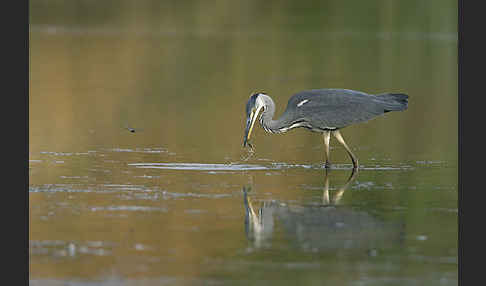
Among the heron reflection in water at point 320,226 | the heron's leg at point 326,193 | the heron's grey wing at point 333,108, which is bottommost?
the heron reflection in water at point 320,226

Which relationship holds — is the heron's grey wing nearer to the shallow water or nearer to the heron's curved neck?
the heron's curved neck

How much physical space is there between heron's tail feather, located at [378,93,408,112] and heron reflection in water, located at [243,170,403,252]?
8.81 feet

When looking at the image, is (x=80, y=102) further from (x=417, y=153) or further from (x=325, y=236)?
(x=325, y=236)

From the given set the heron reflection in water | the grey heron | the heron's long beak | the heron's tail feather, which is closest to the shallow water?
the heron reflection in water

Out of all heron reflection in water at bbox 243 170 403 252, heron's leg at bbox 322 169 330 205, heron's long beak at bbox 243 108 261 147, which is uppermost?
heron's long beak at bbox 243 108 261 147

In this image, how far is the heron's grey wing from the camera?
1363 cm

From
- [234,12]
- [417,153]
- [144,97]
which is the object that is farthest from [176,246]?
[234,12]

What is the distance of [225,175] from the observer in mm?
13016

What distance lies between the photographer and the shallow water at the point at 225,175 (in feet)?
29.0

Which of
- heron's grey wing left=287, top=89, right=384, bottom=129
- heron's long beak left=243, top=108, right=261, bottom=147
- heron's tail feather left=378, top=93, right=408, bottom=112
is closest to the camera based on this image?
heron's long beak left=243, top=108, right=261, bottom=147

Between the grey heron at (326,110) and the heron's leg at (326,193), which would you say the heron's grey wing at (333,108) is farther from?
the heron's leg at (326,193)

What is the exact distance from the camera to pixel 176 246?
934 cm

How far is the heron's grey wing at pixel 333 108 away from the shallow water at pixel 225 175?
628 mm

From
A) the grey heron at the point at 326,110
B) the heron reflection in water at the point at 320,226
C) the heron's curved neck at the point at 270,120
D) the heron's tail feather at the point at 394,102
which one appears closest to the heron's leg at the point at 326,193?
the heron reflection in water at the point at 320,226
